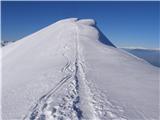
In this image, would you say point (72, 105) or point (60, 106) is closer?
point (60, 106)

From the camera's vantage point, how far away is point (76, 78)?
1593 cm

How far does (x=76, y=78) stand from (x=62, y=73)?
176 cm

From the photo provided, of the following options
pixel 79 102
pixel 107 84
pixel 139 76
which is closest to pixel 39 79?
pixel 107 84

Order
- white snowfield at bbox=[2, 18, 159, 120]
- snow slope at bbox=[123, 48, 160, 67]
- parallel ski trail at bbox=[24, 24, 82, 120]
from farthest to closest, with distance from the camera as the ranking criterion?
snow slope at bbox=[123, 48, 160, 67], white snowfield at bbox=[2, 18, 159, 120], parallel ski trail at bbox=[24, 24, 82, 120]

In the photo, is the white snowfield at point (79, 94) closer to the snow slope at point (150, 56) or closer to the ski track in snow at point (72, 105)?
the ski track in snow at point (72, 105)

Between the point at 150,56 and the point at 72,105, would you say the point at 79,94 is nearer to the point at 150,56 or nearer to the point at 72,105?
the point at 72,105

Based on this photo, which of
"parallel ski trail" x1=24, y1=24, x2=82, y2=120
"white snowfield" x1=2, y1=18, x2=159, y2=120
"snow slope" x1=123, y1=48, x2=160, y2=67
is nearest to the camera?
"parallel ski trail" x1=24, y1=24, x2=82, y2=120

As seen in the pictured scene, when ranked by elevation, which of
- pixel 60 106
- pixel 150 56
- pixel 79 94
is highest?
pixel 150 56

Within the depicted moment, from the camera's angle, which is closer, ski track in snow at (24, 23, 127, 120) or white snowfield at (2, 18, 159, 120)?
ski track in snow at (24, 23, 127, 120)

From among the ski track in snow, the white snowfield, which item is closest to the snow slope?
the white snowfield

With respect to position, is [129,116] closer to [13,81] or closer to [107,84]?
[107,84]

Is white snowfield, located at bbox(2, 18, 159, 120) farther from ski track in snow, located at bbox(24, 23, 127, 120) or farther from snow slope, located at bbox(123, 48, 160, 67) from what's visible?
snow slope, located at bbox(123, 48, 160, 67)

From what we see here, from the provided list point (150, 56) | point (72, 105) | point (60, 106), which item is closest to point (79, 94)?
point (72, 105)

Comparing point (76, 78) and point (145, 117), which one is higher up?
point (76, 78)
